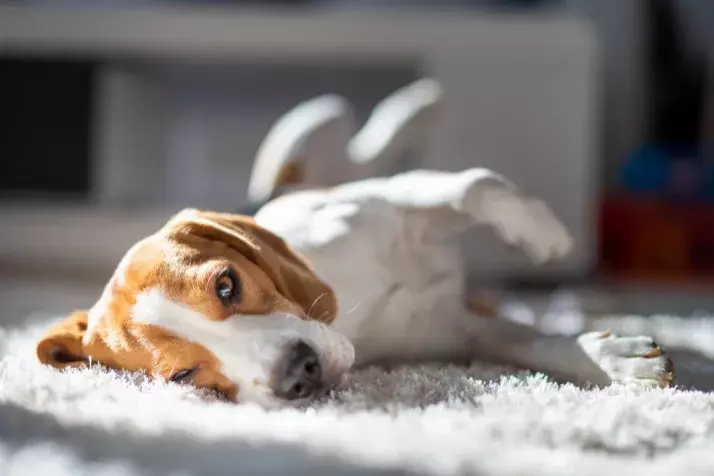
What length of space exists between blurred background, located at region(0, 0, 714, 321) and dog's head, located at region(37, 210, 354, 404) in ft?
5.41

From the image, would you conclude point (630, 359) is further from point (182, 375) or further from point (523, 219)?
point (182, 375)

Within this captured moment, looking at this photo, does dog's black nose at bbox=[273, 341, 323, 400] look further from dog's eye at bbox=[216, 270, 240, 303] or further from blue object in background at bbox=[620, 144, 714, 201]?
blue object in background at bbox=[620, 144, 714, 201]

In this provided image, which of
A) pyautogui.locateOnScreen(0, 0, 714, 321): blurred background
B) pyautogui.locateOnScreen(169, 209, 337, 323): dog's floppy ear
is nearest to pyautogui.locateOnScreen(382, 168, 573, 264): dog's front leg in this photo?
pyautogui.locateOnScreen(169, 209, 337, 323): dog's floppy ear

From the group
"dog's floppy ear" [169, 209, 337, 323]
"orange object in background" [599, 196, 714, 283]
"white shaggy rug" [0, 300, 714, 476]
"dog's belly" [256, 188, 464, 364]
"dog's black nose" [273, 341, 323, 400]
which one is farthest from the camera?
"orange object in background" [599, 196, 714, 283]

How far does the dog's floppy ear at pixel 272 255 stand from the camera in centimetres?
107

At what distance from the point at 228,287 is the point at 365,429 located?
0.29 metres

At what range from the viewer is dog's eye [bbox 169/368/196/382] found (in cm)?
103

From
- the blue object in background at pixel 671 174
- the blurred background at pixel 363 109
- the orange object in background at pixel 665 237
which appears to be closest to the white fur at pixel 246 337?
the blurred background at pixel 363 109

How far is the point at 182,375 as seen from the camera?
1038mm

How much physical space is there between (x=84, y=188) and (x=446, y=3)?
1.68m

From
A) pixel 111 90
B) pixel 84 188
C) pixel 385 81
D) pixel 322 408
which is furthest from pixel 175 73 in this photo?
pixel 322 408

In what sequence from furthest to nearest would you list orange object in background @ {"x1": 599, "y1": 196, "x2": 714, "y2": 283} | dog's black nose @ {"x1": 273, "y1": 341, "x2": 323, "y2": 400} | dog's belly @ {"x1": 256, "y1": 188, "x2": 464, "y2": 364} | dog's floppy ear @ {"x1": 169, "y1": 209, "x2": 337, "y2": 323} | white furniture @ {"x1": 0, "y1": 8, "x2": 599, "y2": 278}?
orange object in background @ {"x1": 599, "y1": 196, "x2": 714, "y2": 283}, white furniture @ {"x1": 0, "y1": 8, "x2": 599, "y2": 278}, dog's belly @ {"x1": 256, "y1": 188, "x2": 464, "y2": 364}, dog's floppy ear @ {"x1": 169, "y1": 209, "x2": 337, "y2": 323}, dog's black nose @ {"x1": 273, "y1": 341, "x2": 323, "y2": 400}

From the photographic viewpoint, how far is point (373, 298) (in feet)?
4.18

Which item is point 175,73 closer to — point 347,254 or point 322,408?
point 347,254
